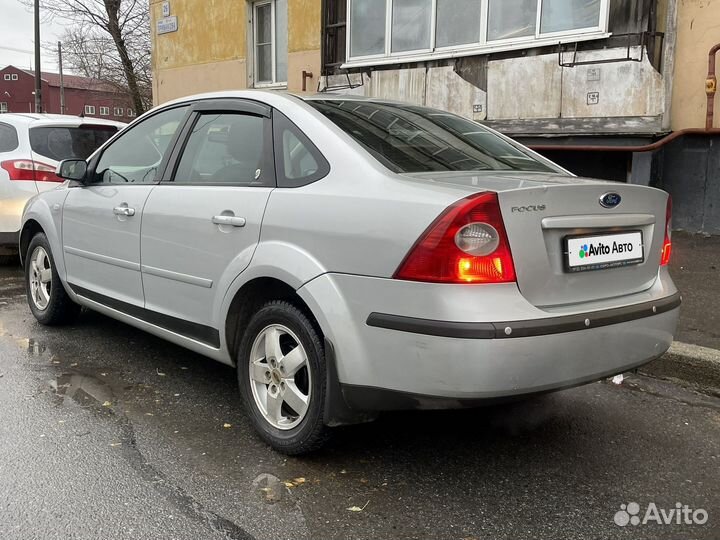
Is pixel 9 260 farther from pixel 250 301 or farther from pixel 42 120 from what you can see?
pixel 250 301

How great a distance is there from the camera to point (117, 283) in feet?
13.6

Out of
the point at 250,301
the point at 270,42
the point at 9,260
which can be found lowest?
the point at 9,260

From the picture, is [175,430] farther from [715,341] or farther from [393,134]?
[715,341]

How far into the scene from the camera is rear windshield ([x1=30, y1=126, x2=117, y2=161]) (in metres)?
7.43

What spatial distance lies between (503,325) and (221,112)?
205 centimetres

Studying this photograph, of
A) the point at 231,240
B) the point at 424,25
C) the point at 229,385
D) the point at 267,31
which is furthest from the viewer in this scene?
the point at 267,31

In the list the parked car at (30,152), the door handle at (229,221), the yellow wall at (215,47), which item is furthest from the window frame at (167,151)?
the yellow wall at (215,47)

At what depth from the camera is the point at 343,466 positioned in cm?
303

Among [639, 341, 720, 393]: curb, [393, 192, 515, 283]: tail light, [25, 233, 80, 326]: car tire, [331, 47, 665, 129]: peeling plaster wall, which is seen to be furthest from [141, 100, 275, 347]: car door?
[331, 47, 665, 129]: peeling plaster wall

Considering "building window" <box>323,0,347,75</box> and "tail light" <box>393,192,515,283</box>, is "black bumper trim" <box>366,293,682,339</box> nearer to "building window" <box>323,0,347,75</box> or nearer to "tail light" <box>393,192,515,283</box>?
"tail light" <box>393,192,515,283</box>

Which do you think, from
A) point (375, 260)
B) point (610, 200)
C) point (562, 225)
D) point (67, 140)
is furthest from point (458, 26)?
point (375, 260)

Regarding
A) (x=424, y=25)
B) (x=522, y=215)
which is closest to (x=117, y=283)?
(x=522, y=215)

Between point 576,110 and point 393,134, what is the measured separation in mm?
5554

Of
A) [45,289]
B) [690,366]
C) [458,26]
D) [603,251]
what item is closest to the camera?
[603,251]
